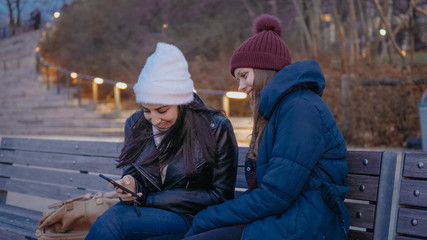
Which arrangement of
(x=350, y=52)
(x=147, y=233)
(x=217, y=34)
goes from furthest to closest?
1. (x=217, y=34)
2. (x=350, y=52)
3. (x=147, y=233)

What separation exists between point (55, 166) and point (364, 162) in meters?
2.60

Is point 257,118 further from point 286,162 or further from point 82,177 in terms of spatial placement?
point 82,177

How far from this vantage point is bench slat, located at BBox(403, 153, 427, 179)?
2242 mm

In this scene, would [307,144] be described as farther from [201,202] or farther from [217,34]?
[217,34]

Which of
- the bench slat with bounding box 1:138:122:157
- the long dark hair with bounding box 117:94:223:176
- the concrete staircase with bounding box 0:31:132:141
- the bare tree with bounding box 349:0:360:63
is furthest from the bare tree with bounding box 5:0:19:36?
the long dark hair with bounding box 117:94:223:176

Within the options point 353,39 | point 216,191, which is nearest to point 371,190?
point 216,191

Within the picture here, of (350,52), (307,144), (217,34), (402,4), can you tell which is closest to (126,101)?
(217,34)

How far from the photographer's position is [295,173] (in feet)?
6.72

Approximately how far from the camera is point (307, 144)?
2053mm

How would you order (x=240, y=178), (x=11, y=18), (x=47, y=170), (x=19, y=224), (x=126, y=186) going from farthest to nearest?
1. (x=11, y=18)
2. (x=47, y=170)
3. (x=19, y=224)
4. (x=240, y=178)
5. (x=126, y=186)

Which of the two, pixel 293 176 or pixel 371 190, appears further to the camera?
pixel 371 190

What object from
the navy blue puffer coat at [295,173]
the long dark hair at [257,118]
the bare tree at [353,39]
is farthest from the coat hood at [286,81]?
the bare tree at [353,39]

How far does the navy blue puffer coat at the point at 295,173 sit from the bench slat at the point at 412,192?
0.89 ft

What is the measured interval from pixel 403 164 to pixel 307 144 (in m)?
0.55
